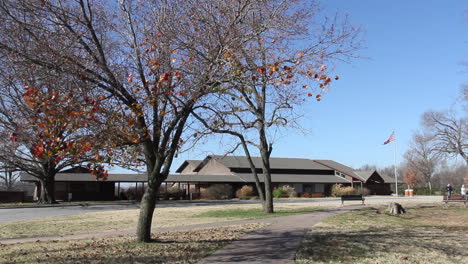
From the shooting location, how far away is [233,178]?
2221 inches

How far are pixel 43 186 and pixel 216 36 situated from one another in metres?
36.0

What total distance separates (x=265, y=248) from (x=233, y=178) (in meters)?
46.2

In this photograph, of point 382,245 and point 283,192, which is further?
point 283,192

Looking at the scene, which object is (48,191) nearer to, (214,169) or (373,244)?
(214,169)

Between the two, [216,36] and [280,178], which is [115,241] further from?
[280,178]

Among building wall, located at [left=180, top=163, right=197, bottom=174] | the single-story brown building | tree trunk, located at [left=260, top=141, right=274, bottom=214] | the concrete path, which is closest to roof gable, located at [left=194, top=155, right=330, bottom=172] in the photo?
the single-story brown building

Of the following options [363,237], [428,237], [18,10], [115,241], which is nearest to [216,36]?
[18,10]

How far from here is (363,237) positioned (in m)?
12.3

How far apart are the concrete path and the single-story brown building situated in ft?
103

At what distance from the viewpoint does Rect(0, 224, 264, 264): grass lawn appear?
351 inches

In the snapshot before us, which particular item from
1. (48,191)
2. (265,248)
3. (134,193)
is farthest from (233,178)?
(265,248)

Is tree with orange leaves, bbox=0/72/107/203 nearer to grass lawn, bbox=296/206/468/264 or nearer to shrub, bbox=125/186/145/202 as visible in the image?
grass lawn, bbox=296/206/468/264

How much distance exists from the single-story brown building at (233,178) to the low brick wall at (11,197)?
6.06 feet

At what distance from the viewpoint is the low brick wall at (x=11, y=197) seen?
4449 cm
